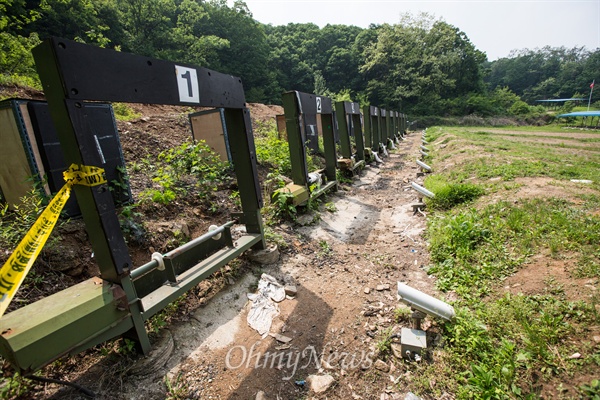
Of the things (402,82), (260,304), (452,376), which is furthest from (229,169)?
(402,82)

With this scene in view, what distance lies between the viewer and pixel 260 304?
3.16 m

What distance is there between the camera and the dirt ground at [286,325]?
2.16m

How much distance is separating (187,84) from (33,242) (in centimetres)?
170

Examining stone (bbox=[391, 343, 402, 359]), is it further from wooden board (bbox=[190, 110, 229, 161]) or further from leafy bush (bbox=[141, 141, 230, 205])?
wooden board (bbox=[190, 110, 229, 161])

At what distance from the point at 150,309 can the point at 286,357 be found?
4.16 ft

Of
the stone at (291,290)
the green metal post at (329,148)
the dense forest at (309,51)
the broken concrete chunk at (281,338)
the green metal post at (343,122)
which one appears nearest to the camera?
the broken concrete chunk at (281,338)

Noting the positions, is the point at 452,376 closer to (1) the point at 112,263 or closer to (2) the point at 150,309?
(2) the point at 150,309

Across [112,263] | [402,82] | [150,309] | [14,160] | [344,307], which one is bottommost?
[344,307]

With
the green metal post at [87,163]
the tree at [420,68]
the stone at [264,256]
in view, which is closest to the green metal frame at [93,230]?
the green metal post at [87,163]

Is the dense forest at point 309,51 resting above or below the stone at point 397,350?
above

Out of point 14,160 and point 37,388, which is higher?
point 14,160

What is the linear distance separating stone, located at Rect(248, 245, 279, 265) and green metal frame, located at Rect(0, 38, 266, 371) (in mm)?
1119

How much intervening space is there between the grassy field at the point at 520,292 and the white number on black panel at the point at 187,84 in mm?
3116

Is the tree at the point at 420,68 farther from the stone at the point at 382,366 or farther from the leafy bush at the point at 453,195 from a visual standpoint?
the stone at the point at 382,366
